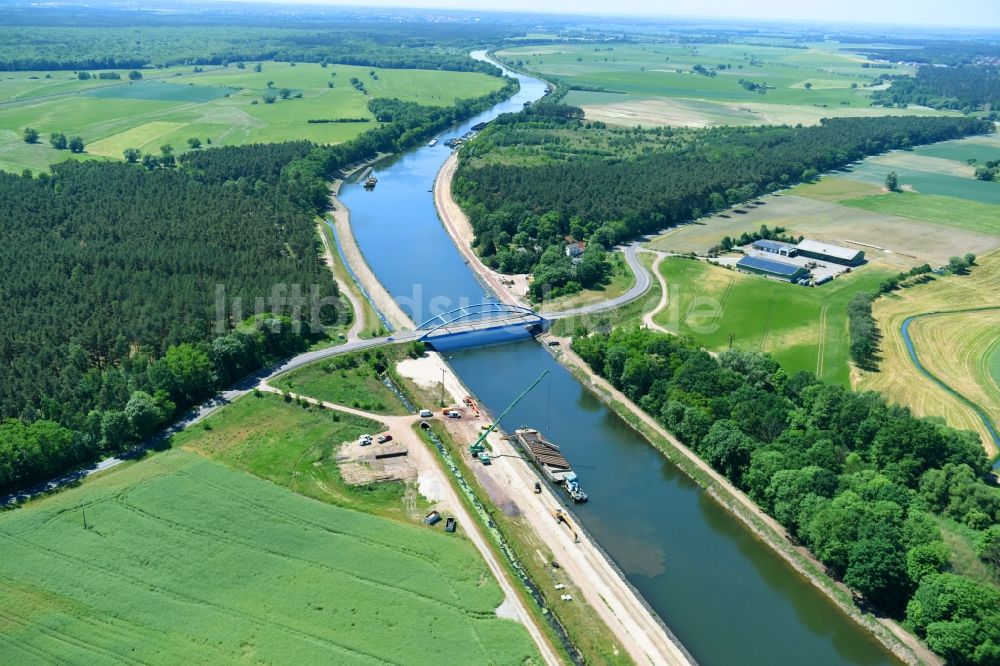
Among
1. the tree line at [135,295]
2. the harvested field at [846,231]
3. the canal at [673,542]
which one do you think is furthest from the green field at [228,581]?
the harvested field at [846,231]

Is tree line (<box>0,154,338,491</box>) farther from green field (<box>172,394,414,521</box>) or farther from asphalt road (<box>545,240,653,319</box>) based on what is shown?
asphalt road (<box>545,240,653,319</box>)

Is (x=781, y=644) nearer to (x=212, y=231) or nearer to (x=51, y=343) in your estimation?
(x=51, y=343)

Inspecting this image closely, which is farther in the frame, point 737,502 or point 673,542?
point 737,502

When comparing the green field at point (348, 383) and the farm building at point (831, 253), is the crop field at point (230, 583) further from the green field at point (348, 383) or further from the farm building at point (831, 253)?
the farm building at point (831, 253)

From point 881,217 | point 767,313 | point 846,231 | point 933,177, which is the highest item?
point 933,177

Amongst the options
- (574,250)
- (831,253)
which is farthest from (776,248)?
(574,250)

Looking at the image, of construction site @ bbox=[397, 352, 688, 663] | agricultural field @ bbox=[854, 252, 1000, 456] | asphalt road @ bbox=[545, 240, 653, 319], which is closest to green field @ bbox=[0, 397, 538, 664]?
construction site @ bbox=[397, 352, 688, 663]

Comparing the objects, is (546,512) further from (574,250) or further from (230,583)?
(574,250)
